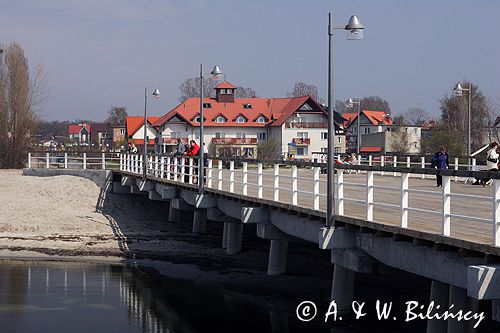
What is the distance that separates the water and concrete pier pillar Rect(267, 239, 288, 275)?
6.90ft

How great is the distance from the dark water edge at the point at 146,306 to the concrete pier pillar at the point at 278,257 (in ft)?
6.30

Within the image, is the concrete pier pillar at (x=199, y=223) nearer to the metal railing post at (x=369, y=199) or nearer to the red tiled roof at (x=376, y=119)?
the metal railing post at (x=369, y=199)

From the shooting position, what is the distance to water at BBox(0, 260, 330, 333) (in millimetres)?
19953

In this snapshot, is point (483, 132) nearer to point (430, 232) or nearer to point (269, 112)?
point (269, 112)

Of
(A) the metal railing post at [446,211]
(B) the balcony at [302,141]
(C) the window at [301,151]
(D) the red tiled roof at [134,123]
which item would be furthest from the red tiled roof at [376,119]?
(A) the metal railing post at [446,211]

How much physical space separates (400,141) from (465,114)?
23831 millimetres

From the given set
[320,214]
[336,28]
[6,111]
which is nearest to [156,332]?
[320,214]

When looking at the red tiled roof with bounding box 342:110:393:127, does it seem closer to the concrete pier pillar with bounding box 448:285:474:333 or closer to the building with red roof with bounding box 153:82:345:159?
the building with red roof with bounding box 153:82:345:159

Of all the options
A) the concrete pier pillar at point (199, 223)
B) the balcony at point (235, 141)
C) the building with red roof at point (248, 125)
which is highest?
the building with red roof at point (248, 125)

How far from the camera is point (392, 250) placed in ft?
51.5

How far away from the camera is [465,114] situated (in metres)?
81.4

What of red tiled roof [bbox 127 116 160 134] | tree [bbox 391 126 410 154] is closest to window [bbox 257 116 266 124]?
tree [bbox 391 126 410 154]

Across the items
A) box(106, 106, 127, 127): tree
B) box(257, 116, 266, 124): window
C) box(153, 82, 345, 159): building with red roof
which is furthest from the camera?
box(106, 106, 127, 127): tree

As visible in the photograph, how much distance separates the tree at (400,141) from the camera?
102 m
